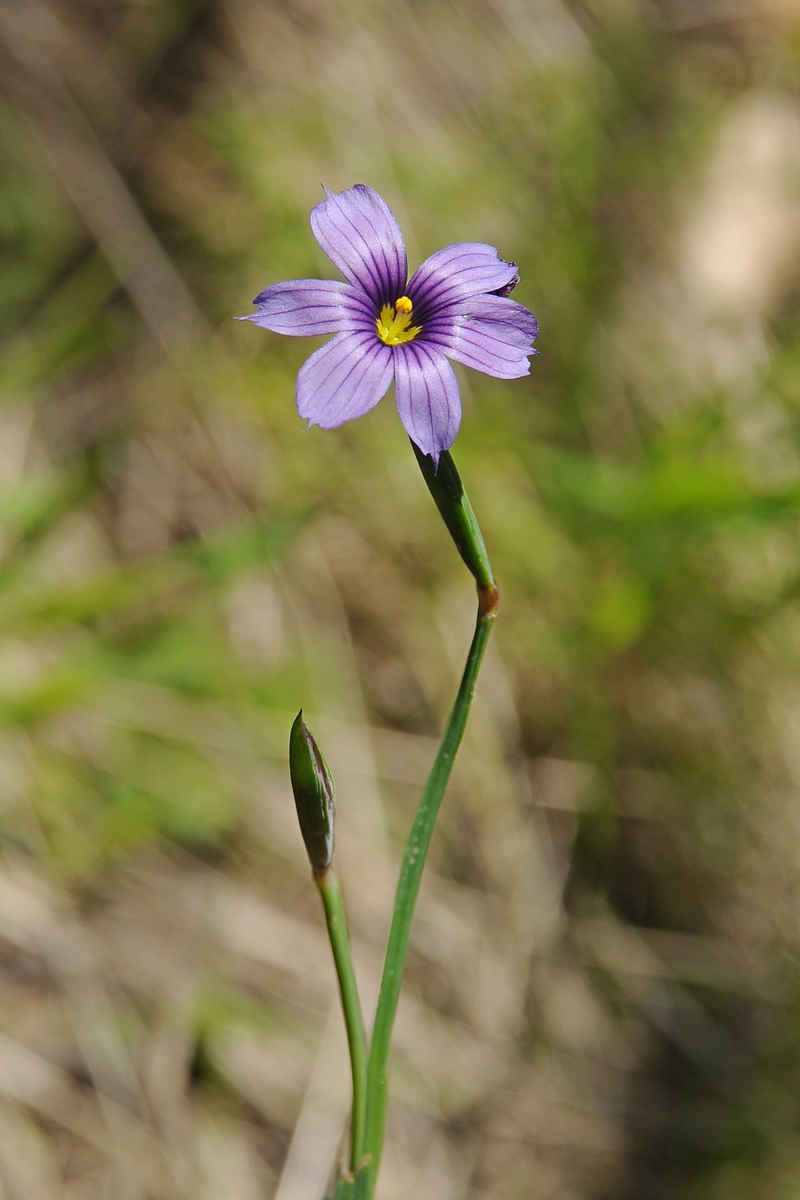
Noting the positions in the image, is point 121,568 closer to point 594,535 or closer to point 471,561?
point 594,535

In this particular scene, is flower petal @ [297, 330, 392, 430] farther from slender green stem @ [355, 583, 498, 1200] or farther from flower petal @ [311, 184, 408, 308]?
slender green stem @ [355, 583, 498, 1200]

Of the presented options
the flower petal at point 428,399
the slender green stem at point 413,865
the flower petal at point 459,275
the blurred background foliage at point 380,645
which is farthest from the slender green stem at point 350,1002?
the blurred background foliage at point 380,645

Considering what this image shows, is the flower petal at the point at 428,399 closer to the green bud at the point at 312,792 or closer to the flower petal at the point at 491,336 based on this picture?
the flower petal at the point at 491,336

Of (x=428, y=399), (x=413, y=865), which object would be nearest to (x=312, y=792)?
(x=413, y=865)

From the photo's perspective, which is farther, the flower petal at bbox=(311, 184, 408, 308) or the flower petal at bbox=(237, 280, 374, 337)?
the flower petal at bbox=(311, 184, 408, 308)

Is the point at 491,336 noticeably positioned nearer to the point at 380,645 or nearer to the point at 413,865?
the point at 413,865

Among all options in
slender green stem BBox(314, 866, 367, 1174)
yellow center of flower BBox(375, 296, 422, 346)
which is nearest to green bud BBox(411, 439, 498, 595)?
yellow center of flower BBox(375, 296, 422, 346)
